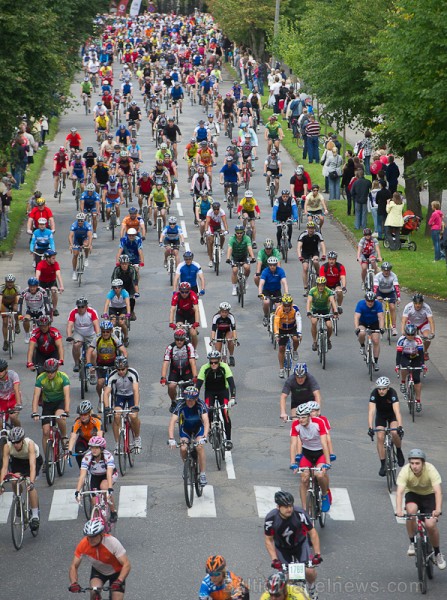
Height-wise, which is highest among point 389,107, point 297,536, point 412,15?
point 412,15

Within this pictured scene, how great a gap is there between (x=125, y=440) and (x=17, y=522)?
9.18 feet

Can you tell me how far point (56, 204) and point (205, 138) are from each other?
704 cm

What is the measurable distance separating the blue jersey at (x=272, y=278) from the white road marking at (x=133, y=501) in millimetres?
7859

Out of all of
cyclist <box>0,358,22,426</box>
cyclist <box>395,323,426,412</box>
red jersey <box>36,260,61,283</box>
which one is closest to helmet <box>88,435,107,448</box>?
cyclist <box>0,358,22,426</box>

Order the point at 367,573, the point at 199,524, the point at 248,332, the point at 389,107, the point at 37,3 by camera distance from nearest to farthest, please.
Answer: the point at 367,573, the point at 199,524, the point at 248,332, the point at 389,107, the point at 37,3

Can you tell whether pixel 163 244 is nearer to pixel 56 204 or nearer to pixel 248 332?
pixel 248 332

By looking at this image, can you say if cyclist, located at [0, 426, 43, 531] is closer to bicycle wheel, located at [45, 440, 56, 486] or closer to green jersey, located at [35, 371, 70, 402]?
bicycle wheel, located at [45, 440, 56, 486]

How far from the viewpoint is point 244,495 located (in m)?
18.3

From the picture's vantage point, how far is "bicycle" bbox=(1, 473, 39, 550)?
16656mm

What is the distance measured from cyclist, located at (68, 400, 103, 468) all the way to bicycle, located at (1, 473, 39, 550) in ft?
3.33

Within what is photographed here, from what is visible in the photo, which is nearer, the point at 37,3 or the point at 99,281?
the point at 99,281

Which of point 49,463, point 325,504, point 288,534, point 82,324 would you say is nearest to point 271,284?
point 82,324

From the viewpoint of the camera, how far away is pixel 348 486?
61.5ft

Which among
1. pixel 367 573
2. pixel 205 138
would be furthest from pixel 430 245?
pixel 367 573
